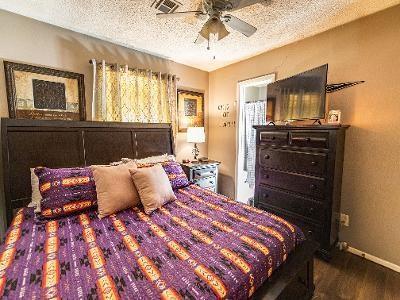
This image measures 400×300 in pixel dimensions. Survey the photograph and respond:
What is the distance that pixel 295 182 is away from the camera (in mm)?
2262

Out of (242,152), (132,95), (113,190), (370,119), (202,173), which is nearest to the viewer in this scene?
(113,190)

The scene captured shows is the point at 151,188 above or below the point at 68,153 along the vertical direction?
below

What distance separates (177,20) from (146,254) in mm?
2174

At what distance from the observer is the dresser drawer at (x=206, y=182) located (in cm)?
320

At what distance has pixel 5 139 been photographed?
1869 millimetres

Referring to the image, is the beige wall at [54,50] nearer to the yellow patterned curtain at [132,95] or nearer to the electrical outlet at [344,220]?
the yellow patterned curtain at [132,95]

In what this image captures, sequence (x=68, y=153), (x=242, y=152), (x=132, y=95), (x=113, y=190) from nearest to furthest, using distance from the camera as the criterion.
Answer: (x=113, y=190), (x=68, y=153), (x=132, y=95), (x=242, y=152)

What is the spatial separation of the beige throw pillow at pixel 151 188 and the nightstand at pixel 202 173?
1.21m

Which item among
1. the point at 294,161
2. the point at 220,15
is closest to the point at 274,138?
the point at 294,161

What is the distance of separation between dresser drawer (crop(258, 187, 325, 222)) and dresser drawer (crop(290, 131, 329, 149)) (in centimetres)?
59

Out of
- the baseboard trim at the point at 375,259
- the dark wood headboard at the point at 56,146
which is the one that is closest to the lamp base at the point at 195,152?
the dark wood headboard at the point at 56,146

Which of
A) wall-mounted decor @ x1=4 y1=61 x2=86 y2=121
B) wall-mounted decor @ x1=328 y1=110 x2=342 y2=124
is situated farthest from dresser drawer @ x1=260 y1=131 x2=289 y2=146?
wall-mounted decor @ x1=4 y1=61 x2=86 y2=121

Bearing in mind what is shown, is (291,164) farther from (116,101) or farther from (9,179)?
(9,179)

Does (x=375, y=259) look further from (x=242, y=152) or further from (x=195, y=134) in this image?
(x=195, y=134)
